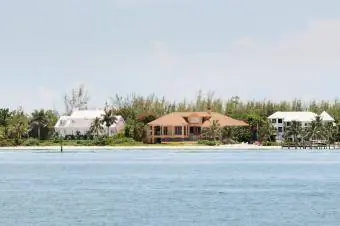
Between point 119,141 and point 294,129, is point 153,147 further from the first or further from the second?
point 294,129

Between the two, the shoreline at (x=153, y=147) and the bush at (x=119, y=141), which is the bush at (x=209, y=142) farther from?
the bush at (x=119, y=141)

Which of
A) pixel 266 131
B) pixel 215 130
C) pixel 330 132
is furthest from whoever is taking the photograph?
pixel 215 130

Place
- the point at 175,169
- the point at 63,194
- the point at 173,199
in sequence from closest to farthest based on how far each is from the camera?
the point at 173,199, the point at 63,194, the point at 175,169

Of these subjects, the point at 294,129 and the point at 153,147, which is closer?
the point at 153,147

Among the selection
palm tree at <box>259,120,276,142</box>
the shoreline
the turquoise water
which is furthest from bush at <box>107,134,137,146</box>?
the turquoise water

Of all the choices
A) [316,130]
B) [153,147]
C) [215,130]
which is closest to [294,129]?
[316,130]

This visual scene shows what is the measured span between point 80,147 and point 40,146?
8098 mm

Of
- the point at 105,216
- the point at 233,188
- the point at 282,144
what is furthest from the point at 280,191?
the point at 282,144

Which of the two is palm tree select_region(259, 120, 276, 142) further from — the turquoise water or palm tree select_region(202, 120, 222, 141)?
the turquoise water

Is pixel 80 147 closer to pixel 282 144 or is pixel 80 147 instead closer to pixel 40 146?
pixel 40 146

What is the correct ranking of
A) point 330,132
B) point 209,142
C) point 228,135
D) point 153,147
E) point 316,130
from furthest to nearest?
point 228,135
point 209,142
point 330,132
point 316,130
point 153,147

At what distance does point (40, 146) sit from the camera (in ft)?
646

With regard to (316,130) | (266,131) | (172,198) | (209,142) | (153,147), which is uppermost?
(316,130)

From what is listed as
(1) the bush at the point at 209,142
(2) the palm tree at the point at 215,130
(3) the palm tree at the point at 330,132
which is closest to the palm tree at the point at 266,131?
(2) the palm tree at the point at 215,130
